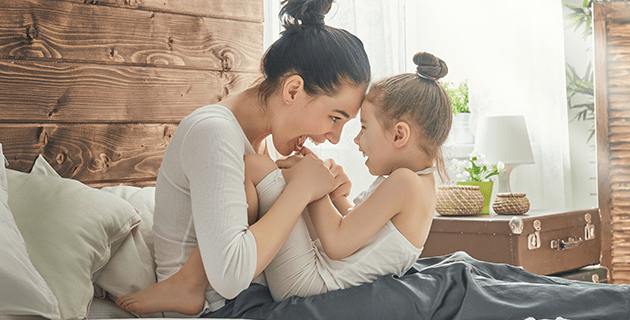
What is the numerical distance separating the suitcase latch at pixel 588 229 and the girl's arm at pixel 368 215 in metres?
1.45

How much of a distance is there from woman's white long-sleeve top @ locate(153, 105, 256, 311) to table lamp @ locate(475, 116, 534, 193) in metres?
1.56

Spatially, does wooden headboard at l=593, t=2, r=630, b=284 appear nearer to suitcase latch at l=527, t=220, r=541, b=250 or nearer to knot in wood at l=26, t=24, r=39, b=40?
suitcase latch at l=527, t=220, r=541, b=250

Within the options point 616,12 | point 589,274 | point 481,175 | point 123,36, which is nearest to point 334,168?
point 123,36

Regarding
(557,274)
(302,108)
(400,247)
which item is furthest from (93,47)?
(557,274)

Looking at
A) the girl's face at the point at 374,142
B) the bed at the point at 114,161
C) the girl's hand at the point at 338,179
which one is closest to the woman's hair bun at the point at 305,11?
the girl's face at the point at 374,142

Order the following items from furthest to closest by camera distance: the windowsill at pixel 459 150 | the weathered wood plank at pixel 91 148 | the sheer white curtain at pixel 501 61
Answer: the windowsill at pixel 459 150, the sheer white curtain at pixel 501 61, the weathered wood plank at pixel 91 148

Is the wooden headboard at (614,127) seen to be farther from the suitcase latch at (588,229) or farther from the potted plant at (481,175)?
the potted plant at (481,175)

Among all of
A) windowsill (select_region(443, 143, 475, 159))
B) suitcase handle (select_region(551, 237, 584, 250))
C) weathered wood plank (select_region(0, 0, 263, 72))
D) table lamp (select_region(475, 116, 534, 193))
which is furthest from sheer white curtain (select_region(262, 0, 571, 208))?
weathered wood plank (select_region(0, 0, 263, 72))

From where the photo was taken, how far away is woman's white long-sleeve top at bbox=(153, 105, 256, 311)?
1022 mm

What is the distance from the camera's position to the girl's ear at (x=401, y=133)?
53.0 inches

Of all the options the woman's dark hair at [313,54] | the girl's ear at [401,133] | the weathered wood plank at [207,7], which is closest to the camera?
the woman's dark hair at [313,54]

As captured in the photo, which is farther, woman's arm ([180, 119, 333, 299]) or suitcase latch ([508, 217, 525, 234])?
suitcase latch ([508, 217, 525, 234])

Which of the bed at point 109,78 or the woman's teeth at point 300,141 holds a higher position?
the bed at point 109,78

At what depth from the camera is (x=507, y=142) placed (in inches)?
96.2
